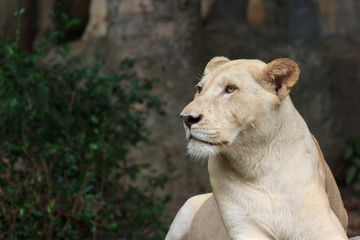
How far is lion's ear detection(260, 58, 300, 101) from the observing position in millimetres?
3787

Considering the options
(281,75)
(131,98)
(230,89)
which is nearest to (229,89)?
(230,89)

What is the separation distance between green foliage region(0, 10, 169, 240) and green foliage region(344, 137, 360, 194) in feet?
12.8

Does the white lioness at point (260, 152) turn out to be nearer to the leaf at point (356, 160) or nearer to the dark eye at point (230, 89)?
the dark eye at point (230, 89)

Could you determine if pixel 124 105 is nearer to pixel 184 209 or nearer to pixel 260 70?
pixel 184 209

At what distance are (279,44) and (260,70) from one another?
6265mm

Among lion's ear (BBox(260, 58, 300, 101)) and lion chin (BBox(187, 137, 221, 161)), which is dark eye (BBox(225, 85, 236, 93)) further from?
lion chin (BBox(187, 137, 221, 161))

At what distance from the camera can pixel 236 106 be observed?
3.78m

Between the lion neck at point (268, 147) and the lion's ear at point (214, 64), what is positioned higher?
the lion's ear at point (214, 64)

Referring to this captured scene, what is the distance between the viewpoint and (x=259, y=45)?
9883mm

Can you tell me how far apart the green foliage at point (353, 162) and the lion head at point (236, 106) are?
21.3ft

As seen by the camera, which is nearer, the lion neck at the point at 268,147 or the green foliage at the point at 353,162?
the lion neck at the point at 268,147

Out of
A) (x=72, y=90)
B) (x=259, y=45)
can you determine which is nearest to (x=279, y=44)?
(x=259, y=45)

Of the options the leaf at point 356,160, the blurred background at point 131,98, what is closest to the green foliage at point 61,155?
the blurred background at point 131,98

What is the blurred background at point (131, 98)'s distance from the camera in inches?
254
